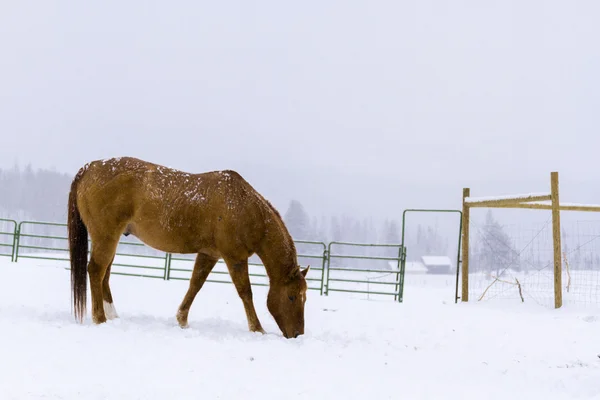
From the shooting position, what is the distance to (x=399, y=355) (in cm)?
493

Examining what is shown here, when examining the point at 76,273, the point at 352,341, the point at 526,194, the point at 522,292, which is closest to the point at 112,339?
the point at 76,273

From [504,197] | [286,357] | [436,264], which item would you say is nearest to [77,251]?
[286,357]

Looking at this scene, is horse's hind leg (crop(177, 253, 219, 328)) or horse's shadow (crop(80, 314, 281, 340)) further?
horse's hind leg (crop(177, 253, 219, 328))

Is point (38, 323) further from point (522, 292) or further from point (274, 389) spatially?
point (522, 292)

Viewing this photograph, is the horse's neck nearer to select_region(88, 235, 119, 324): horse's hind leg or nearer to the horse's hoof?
the horse's hoof

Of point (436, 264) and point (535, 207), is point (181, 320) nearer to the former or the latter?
point (535, 207)

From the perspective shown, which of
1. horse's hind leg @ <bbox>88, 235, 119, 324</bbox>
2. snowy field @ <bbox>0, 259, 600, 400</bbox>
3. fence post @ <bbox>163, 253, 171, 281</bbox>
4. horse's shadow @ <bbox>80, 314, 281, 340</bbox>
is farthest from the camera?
fence post @ <bbox>163, 253, 171, 281</bbox>

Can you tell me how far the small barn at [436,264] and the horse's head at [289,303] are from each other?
2281 inches

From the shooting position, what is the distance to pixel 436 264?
62281 millimetres

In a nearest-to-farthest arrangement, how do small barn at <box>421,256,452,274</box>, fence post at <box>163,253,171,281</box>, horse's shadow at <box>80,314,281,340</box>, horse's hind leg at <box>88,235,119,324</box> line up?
horse's shadow at <box>80,314,281,340</box> < horse's hind leg at <box>88,235,119,324</box> < fence post at <box>163,253,171,281</box> < small barn at <box>421,256,452,274</box>

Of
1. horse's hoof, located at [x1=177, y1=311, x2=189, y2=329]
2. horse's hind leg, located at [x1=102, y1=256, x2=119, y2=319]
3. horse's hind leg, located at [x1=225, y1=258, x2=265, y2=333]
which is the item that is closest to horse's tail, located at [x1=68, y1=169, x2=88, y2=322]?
horse's hind leg, located at [x1=102, y1=256, x2=119, y2=319]

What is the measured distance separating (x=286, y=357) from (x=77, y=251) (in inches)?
111

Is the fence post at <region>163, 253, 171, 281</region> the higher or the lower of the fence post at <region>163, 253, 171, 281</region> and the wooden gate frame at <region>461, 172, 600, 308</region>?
the lower

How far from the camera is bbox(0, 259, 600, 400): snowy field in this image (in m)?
3.51
